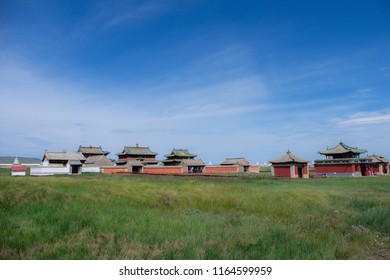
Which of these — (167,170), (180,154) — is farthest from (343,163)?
(180,154)

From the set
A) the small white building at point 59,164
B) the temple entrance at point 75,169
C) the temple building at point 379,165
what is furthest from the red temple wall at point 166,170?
the temple building at point 379,165

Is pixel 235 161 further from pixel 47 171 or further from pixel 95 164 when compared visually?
pixel 47 171

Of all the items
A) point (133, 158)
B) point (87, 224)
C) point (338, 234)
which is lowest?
point (338, 234)

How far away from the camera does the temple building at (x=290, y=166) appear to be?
43.5m

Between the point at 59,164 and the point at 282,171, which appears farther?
the point at 59,164

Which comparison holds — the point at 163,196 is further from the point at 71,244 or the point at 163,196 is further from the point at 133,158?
the point at 133,158

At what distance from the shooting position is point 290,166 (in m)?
43.6

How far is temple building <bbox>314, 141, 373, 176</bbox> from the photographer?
151 feet

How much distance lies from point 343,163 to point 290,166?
9909 millimetres

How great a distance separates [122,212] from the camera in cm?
956

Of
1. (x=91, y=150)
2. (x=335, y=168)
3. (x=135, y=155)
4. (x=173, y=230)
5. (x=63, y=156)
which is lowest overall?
(x=173, y=230)

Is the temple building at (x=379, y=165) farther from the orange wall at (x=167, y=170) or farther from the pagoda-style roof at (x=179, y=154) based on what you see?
the pagoda-style roof at (x=179, y=154)

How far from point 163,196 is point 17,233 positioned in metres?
7.82
